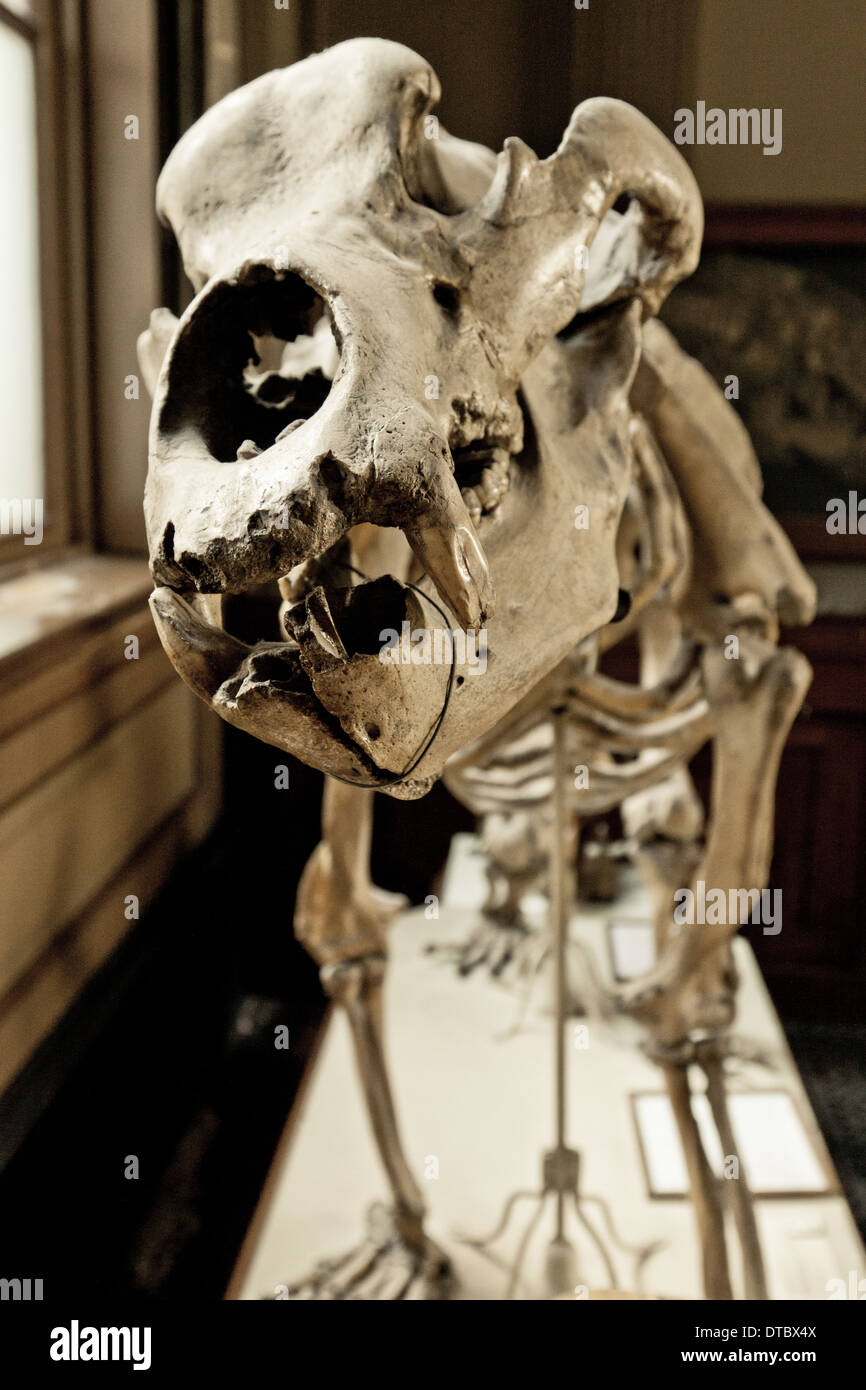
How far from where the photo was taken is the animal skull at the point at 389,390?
0.68 meters

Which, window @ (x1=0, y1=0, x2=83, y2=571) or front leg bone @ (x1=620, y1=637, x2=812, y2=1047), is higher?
window @ (x1=0, y1=0, x2=83, y2=571)

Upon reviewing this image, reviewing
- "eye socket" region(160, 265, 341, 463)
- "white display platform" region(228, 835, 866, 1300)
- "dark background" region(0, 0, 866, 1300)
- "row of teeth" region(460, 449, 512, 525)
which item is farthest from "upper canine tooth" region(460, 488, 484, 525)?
"white display platform" region(228, 835, 866, 1300)

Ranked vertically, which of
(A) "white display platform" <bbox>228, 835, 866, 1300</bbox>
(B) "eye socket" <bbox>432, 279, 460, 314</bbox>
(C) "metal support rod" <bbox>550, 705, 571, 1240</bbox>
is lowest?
(A) "white display platform" <bbox>228, 835, 866, 1300</bbox>

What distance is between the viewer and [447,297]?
33.0 inches

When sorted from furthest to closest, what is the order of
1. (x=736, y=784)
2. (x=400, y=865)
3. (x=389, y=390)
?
(x=400, y=865)
(x=736, y=784)
(x=389, y=390)

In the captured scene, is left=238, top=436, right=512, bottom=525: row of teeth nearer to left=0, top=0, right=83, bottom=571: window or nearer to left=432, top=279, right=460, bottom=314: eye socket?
left=432, top=279, right=460, bottom=314: eye socket

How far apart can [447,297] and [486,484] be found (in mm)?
132

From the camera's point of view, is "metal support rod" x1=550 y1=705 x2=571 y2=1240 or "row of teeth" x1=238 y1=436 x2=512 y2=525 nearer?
"row of teeth" x1=238 y1=436 x2=512 y2=525

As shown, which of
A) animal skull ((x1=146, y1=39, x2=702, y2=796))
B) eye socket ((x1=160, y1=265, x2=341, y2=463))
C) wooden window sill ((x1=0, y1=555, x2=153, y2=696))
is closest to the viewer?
animal skull ((x1=146, y1=39, x2=702, y2=796))

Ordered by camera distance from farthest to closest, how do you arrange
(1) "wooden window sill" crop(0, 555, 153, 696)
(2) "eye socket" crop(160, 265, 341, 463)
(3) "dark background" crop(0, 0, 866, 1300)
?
(1) "wooden window sill" crop(0, 555, 153, 696) < (3) "dark background" crop(0, 0, 866, 1300) < (2) "eye socket" crop(160, 265, 341, 463)

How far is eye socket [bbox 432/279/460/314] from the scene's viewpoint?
0.83 m

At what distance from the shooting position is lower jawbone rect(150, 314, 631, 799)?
28.8 inches

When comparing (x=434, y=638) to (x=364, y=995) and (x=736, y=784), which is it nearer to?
(x=736, y=784)

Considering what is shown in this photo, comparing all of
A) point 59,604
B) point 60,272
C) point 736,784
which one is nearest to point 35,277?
point 60,272
